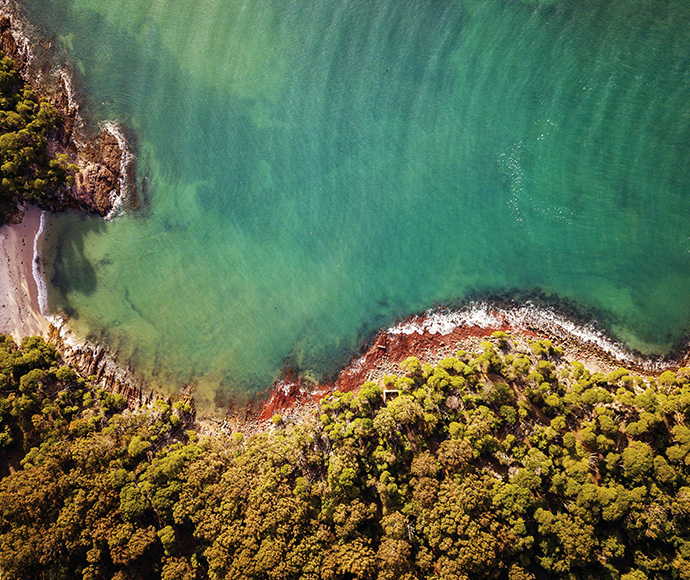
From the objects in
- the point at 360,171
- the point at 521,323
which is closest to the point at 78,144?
the point at 360,171

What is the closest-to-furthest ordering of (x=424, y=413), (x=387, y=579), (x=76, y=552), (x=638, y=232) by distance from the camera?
1. (x=387, y=579)
2. (x=76, y=552)
3. (x=424, y=413)
4. (x=638, y=232)

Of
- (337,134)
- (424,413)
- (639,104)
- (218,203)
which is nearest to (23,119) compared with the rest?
(218,203)

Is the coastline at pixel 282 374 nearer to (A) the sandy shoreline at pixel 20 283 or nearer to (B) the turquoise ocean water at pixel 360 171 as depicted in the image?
(A) the sandy shoreline at pixel 20 283

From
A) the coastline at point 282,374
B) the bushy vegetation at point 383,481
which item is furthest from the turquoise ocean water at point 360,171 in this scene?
the bushy vegetation at point 383,481

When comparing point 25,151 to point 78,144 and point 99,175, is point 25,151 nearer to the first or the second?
point 78,144

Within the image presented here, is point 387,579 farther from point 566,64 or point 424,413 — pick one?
point 566,64

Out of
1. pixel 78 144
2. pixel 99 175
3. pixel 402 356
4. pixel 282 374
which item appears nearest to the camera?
pixel 402 356
